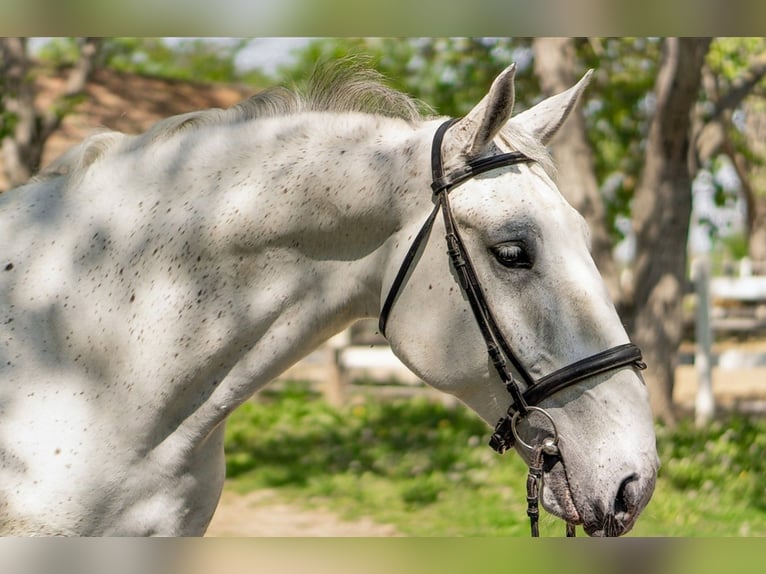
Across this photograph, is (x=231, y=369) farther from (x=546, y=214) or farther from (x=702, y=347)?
(x=702, y=347)

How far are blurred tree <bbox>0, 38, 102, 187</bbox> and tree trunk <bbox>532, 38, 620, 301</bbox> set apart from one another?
4.48 meters

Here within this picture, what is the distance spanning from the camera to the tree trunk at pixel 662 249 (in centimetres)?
880

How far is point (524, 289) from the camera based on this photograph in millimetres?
2311

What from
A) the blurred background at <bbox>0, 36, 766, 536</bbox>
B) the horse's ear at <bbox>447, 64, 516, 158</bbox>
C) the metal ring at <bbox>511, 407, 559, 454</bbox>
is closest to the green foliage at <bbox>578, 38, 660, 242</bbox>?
the blurred background at <bbox>0, 36, 766, 536</bbox>

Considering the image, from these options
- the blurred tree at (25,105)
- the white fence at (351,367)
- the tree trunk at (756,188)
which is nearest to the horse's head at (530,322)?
the blurred tree at (25,105)

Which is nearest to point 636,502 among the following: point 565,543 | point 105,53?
point 565,543

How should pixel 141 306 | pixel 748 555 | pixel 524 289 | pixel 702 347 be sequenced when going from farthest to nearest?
pixel 702 347, pixel 141 306, pixel 524 289, pixel 748 555

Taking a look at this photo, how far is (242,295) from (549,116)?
1113 millimetres

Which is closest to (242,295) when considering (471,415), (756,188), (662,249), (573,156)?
(573,156)

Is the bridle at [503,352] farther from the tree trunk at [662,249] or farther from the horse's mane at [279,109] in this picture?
the tree trunk at [662,249]

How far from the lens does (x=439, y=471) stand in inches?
319

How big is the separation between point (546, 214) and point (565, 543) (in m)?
0.87

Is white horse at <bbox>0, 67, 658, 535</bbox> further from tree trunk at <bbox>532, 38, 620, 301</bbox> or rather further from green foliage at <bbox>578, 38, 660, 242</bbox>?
green foliage at <bbox>578, 38, 660, 242</bbox>

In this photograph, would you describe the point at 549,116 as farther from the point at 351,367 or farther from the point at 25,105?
the point at 351,367
